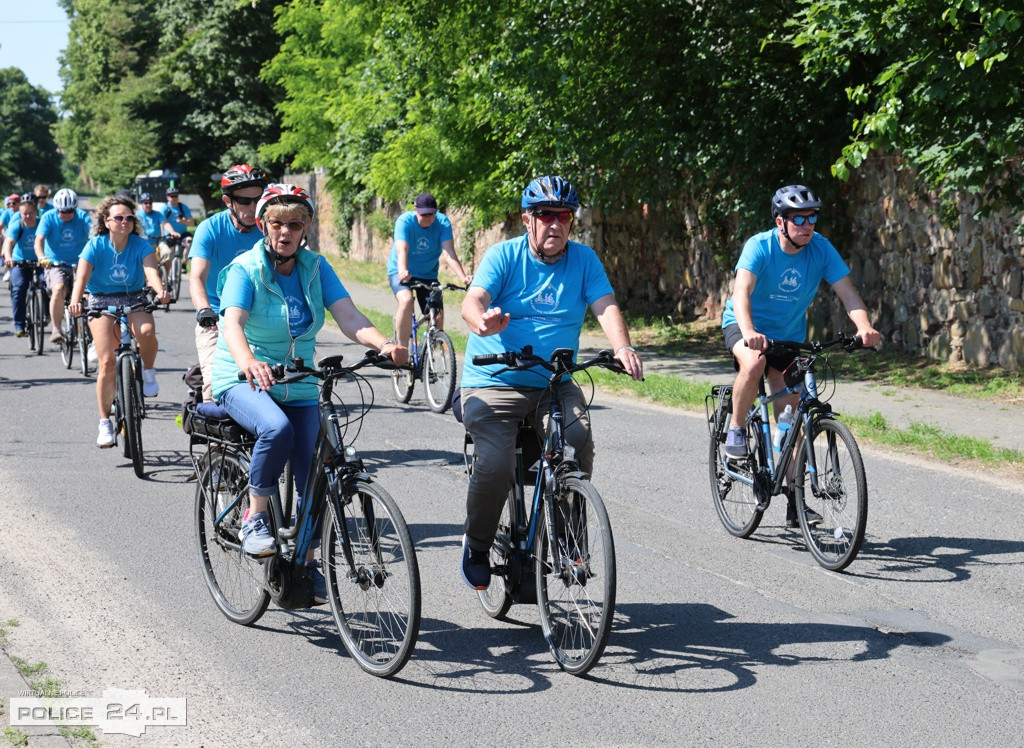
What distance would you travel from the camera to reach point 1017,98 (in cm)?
1100

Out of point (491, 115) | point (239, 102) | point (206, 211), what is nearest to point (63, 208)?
point (491, 115)

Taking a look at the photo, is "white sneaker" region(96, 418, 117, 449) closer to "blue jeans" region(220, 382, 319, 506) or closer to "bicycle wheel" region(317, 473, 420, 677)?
"blue jeans" region(220, 382, 319, 506)

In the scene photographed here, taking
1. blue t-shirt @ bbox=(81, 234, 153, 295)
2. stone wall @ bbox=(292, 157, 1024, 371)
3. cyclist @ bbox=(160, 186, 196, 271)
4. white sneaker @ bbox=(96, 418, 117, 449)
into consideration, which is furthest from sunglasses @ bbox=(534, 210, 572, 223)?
cyclist @ bbox=(160, 186, 196, 271)

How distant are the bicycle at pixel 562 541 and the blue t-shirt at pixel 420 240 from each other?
718cm

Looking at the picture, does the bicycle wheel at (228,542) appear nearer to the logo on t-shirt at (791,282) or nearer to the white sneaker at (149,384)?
the logo on t-shirt at (791,282)

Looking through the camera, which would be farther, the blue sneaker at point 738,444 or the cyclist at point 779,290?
the blue sneaker at point 738,444

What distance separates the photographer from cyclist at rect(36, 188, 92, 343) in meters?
14.8

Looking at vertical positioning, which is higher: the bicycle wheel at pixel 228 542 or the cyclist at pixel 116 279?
the cyclist at pixel 116 279

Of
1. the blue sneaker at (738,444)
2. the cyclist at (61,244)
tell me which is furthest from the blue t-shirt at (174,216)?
the blue sneaker at (738,444)

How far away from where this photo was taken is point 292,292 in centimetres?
555

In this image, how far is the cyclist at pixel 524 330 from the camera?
5.26 m

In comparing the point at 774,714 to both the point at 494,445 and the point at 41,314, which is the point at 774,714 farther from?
the point at 41,314

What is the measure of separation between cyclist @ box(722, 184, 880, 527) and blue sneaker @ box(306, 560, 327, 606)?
272 centimetres

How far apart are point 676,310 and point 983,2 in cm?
1099
